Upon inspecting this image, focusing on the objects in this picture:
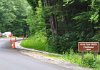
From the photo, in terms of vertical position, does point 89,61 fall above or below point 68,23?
below

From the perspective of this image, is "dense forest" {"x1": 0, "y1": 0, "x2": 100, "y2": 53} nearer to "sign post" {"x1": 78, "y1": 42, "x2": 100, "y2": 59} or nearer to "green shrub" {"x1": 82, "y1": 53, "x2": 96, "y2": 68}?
"sign post" {"x1": 78, "y1": 42, "x2": 100, "y2": 59}

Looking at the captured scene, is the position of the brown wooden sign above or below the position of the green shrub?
above

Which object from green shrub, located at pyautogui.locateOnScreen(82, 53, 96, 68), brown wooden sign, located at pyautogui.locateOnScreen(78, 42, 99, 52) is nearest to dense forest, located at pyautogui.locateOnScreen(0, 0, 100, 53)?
brown wooden sign, located at pyautogui.locateOnScreen(78, 42, 99, 52)

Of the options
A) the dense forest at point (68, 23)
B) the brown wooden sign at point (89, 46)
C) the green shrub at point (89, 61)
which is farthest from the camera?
the dense forest at point (68, 23)

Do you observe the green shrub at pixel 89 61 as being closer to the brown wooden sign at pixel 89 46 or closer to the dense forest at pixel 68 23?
the brown wooden sign at pixel 89 46

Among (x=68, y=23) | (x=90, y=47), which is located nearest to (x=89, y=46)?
(x=90, y=47)

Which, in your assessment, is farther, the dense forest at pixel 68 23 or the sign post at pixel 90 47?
the dense forest at pixel 68 23

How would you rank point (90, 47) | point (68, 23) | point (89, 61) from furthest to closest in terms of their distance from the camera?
point (68, 23), point (90, 47), point (89, 61)

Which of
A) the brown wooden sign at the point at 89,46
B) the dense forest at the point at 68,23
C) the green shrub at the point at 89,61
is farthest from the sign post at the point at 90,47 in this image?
the dense forest at the point at 68,23

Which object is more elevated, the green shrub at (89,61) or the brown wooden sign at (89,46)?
the brown wooden sign at (89,46)

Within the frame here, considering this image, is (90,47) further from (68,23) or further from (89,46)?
(68,23)

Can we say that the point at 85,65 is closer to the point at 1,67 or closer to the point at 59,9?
the point at 1,67

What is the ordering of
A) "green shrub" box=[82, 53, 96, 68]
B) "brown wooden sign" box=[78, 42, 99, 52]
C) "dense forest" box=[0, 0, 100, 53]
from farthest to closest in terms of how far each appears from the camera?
"dense forest" box=[0, 0, 100, 53]
"brown wooden sign" box=[78, 42, 99, 52]
"green shrub" box=[82, 53, 96, 68]

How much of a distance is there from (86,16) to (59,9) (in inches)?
127
